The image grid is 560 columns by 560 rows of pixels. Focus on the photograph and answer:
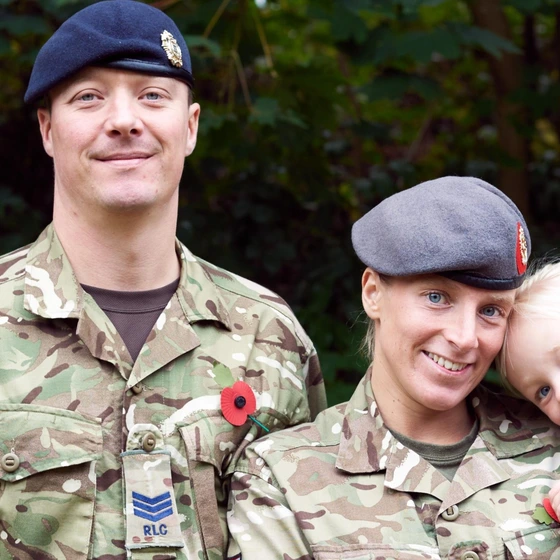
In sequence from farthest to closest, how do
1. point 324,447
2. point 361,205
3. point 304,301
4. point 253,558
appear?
point 361,205
point 304,301
point 324,447
point 253,558

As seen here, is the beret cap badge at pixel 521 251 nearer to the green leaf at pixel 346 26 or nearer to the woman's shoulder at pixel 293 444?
the woman's shoulder at pixel 293 444

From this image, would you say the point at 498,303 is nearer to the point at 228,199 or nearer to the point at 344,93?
the point at 344,93

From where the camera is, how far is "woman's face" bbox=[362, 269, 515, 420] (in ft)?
8.28

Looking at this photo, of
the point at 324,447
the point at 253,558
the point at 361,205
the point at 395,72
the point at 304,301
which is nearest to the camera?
the point at 253,558

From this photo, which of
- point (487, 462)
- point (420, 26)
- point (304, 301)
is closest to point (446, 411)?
point (487, 462)

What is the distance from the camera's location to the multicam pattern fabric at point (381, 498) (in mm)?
2504

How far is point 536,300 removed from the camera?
269 cm

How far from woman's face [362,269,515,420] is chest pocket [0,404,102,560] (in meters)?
0.87

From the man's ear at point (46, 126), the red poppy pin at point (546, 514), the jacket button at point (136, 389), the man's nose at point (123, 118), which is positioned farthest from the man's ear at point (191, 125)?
the red poppy pin at point (546, 514)

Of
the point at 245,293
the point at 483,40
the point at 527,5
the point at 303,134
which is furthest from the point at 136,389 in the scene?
the point at 527,5

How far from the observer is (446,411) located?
2.70m

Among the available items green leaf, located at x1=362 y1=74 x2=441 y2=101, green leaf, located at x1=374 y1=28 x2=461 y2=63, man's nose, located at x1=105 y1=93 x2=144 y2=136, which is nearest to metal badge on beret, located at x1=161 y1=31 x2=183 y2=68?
man's nose, located at x1=105 y1=93 x2=144 y2=136

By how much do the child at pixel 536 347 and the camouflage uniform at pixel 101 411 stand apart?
0.68 metres

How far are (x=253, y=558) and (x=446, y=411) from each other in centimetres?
66
